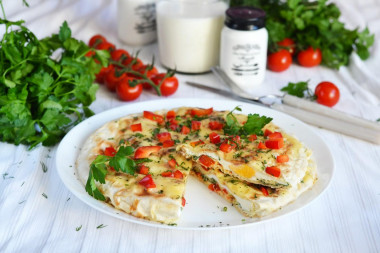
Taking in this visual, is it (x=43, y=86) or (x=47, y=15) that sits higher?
(x=43, y=86)

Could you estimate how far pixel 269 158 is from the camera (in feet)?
12.9

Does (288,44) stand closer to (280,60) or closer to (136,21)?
(280,60)

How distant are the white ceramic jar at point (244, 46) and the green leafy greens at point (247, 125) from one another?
1.56 meters

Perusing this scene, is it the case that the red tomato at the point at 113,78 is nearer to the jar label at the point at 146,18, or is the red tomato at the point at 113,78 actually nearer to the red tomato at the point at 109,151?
the jar label at the point at 146,18

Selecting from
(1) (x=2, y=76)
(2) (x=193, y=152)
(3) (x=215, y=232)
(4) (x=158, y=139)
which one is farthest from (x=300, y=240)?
(1) (x=2, y=76)

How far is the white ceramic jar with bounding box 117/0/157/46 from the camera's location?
673cm

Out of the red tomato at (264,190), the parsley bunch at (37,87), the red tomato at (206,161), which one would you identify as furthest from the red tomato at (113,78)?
the red tomato at (264,190)

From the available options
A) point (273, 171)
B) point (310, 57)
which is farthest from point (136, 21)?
point (273, 171)

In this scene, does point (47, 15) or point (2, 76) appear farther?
point (47, 15)

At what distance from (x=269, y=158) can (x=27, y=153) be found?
2.23m

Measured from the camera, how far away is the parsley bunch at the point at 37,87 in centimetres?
448

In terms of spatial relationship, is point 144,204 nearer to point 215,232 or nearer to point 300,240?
point 215,232

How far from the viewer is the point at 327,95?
18.1 feet

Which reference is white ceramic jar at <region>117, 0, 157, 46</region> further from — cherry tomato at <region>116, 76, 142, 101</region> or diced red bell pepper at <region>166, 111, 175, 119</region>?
diced red bell pepper at <region>166, 111, 175, 119</region>
